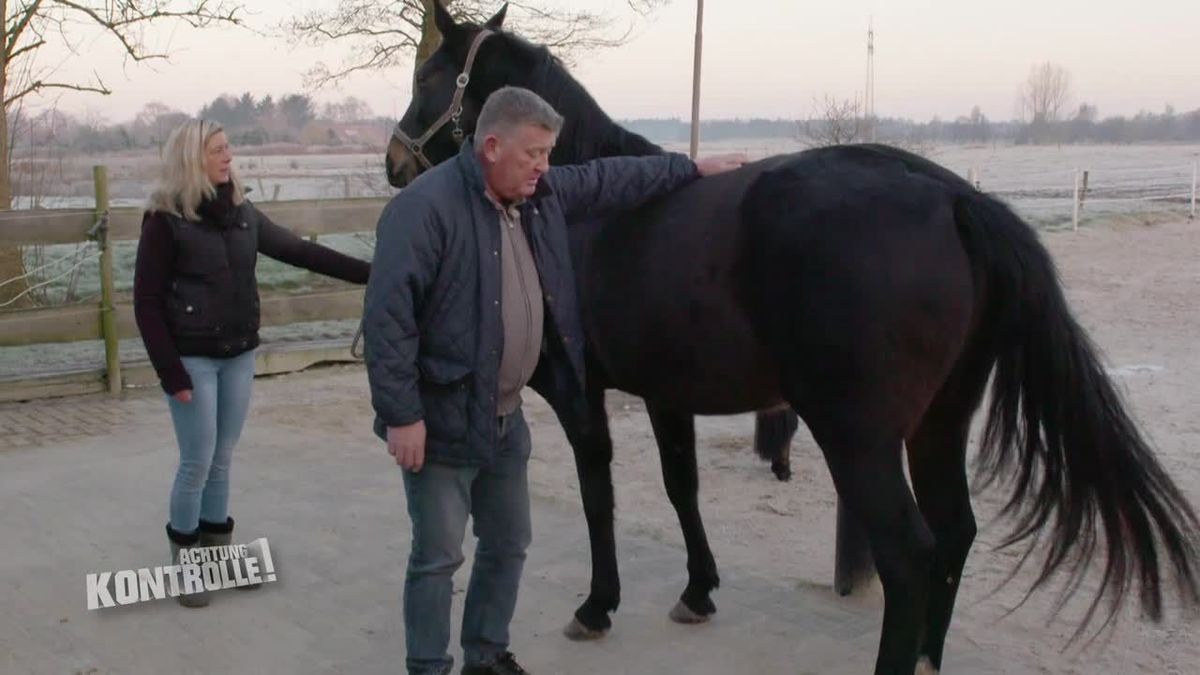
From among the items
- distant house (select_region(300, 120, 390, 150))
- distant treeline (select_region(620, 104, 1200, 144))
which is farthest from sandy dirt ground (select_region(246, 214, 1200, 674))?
distant treeline (select_region(620, 104, 1200, 144))

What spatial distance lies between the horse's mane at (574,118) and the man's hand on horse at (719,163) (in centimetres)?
37

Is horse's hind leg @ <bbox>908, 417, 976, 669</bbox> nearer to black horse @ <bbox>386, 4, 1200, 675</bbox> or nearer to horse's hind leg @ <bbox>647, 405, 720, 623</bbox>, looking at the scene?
black horse @ <bbox>386, 4, 1200, 675</bbox>

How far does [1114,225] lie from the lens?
21.9 metres

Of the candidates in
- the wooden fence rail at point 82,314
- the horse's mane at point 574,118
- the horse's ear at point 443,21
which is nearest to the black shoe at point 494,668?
the horse's mane at point 574,118

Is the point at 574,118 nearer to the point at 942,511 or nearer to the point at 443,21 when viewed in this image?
the point at 443,21

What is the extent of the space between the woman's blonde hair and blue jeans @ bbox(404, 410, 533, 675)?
157 centimetres

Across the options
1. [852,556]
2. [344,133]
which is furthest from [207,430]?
[344,133]

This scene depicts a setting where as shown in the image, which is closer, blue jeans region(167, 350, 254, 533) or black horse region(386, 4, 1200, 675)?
black horse region(386, 4, 1200, 675)

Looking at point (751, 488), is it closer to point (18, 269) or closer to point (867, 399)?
point (867, 399)

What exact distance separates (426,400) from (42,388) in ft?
19.9

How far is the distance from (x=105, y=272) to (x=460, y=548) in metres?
5.86

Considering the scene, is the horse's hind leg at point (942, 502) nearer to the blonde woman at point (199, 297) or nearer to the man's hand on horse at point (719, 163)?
the man's hand on horse at point (719, 163)

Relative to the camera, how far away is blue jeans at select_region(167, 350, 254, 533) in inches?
160

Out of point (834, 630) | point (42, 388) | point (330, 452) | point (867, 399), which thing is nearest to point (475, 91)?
point (867, 399)
